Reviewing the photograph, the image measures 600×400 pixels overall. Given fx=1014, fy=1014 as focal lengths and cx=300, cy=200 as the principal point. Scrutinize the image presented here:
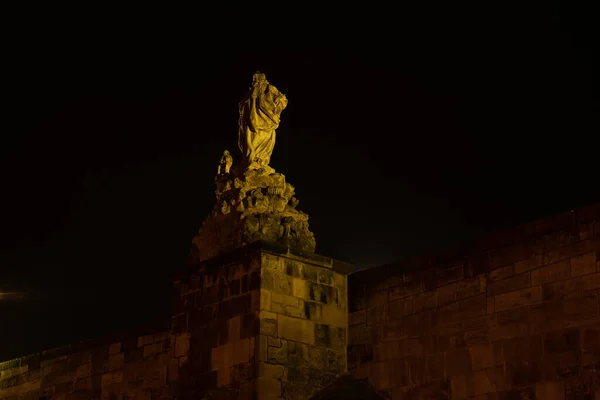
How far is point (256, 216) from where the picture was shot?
1198cm

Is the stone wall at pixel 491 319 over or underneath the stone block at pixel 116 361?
underneath

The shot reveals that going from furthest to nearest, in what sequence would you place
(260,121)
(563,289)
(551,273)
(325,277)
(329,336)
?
(260,121) → (325,277) → (329,336) → (551,273) → (563,289)

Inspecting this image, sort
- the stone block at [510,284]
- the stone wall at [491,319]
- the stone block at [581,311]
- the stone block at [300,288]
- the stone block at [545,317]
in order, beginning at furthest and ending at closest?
1. the stone block at [300,288]
2. the stone block at [510,284]
3. the stone block at [545,317]
4. the stone wall at [491,319]
5. the stone block at [581,311]

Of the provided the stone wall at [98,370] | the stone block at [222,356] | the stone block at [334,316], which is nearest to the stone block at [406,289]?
the stone block at [334,316]

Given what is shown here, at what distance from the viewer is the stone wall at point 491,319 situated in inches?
380

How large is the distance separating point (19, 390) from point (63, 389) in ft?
4.37

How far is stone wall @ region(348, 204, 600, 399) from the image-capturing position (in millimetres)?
9656

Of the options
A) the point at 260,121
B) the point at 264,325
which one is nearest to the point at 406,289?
the point at 264,325

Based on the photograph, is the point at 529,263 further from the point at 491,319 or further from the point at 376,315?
the point at 376,315

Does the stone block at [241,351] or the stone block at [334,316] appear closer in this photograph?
the stone block at [241,351]

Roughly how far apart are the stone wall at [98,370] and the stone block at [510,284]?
5.46m

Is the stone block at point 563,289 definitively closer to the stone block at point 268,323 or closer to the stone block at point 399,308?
the stone block at point 399,308

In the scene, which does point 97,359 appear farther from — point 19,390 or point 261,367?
point 261,367

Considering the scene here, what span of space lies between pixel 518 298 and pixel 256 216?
10.9 ft
